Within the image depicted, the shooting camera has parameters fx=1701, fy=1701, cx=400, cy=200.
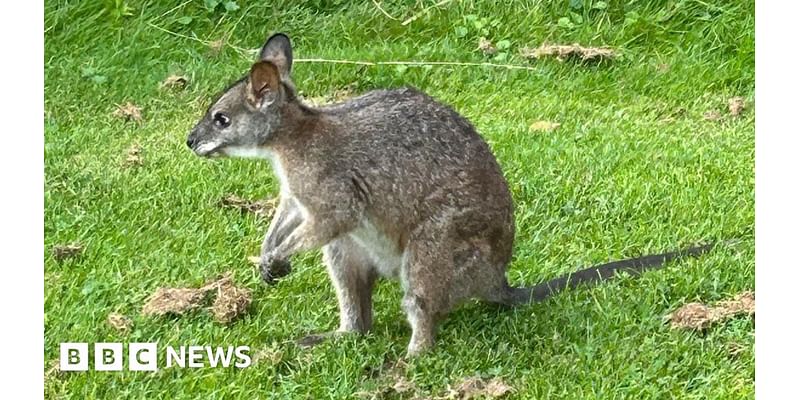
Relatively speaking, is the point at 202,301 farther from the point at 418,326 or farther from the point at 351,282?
the point at 418,326

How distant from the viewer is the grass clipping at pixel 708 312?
7688 mm

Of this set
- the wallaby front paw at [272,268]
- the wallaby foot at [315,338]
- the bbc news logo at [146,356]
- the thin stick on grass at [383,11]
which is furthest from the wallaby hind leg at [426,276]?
the thin stick on grass at [383,11]

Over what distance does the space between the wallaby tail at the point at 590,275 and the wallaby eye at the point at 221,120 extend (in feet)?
5.04

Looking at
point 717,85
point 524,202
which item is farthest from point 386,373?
point 717,85

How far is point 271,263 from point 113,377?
33.8 inches

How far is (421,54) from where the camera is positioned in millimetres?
8156

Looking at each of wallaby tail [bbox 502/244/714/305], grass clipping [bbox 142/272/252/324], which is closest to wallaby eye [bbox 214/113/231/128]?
grass clipping [bbox 142/272/252/324]

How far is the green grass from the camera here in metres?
7.64

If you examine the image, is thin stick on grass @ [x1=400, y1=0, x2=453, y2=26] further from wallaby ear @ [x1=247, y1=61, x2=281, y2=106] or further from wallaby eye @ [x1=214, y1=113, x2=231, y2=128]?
wallaby eye @ [x1=214, y1=113, x2=231, y2=128]

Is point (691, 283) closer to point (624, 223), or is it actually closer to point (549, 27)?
point (624, 223)

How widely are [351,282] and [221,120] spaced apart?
3.20ft

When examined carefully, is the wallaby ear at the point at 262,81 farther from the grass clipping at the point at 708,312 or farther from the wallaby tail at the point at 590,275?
the grass clipping at the point at 708,312

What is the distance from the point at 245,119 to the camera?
7.36 meters

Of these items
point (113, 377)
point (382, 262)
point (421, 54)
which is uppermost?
point (421, 54)
